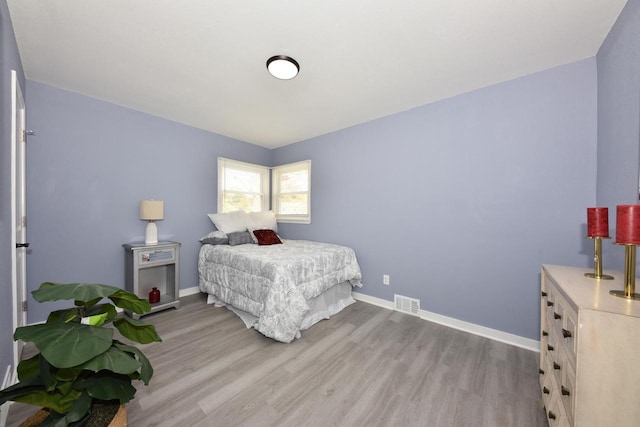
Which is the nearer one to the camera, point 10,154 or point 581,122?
point 10,154

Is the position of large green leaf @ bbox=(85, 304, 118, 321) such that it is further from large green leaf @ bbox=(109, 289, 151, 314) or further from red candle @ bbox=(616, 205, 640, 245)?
red candle @ bbox=(616, 205, 640, 245)

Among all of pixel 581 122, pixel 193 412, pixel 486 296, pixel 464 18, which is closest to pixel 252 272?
pixel 193 412

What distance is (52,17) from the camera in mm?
1585

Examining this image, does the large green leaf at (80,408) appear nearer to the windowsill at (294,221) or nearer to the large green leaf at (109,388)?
the large green leaf at (109,388)

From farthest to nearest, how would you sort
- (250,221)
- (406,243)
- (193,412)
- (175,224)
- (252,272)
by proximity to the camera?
1. (250,221)
2. (175,224)
3. (406,243)
4. (252,272)
5. (193,412)

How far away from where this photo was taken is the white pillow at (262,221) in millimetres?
3832

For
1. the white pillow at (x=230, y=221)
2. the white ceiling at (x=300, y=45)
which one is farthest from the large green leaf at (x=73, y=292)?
the white pillow at (x=230, y=221)

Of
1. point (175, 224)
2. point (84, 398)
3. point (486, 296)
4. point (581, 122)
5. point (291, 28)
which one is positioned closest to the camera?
point (84, 398)

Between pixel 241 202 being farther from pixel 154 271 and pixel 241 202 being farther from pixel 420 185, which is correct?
pixel 420 185

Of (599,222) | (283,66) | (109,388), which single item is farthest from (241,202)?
(599,222)

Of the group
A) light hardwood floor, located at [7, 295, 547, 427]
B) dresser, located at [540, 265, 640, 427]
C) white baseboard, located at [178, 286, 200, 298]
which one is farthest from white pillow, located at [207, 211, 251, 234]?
dresser, located at [540, 265, 640, 427]

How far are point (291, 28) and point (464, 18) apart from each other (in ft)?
3.76

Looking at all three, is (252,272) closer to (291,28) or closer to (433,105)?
(291,28)

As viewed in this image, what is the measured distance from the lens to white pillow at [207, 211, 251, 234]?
3.52m
